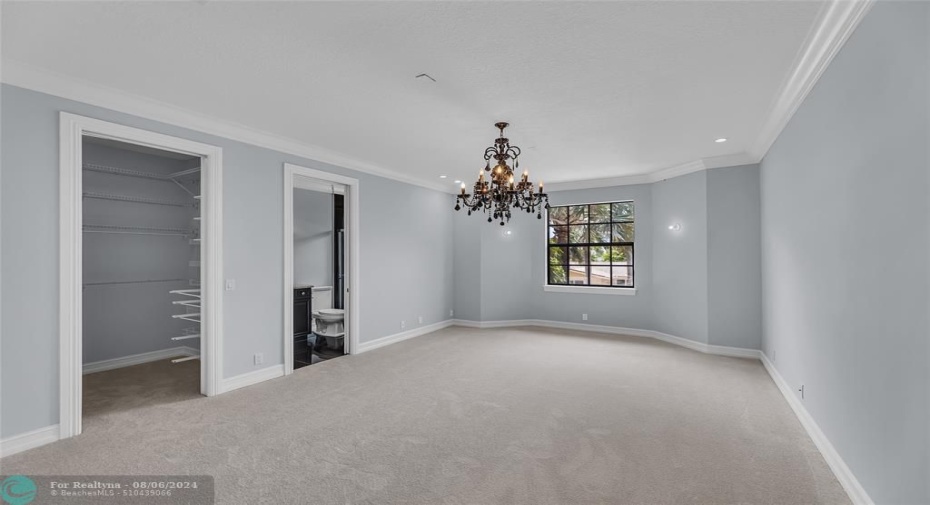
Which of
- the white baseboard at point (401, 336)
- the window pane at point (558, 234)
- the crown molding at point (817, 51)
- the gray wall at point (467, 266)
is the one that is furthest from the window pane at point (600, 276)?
the crown molding at point (817, 51)

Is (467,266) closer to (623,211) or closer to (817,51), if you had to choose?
(623,211)

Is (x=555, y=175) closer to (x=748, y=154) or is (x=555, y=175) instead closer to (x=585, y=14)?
(x=748, y=154)

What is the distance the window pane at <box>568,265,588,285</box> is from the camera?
7188 mm

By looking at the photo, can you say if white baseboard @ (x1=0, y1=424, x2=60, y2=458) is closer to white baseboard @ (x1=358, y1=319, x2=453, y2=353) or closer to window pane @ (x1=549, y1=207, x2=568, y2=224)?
white baseboard @ (x1=358, y1=319, x2=453, y2=353)

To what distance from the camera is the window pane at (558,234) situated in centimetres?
735

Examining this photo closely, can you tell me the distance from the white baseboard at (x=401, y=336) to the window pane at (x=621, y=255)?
3.12 m

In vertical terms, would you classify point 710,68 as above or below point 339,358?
above

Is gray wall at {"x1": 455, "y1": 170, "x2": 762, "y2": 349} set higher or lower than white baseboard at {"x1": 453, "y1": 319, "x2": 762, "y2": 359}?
higher

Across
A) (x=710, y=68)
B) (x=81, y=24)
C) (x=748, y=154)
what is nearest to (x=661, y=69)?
(x=710, y=68)

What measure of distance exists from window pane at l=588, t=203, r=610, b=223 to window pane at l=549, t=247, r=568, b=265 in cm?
73

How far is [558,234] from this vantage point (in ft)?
24.3

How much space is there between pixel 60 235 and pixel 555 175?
573 centimetres

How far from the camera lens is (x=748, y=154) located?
16.4 feet

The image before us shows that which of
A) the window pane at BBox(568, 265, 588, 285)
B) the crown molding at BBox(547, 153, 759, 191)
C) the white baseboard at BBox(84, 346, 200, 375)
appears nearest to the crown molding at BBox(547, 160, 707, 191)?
the crown molding at BBox(547, 153, 759, 191)
